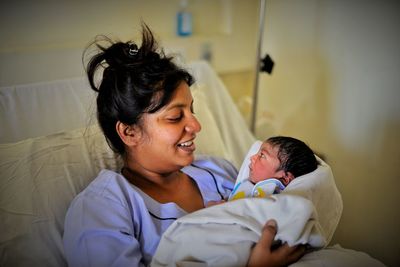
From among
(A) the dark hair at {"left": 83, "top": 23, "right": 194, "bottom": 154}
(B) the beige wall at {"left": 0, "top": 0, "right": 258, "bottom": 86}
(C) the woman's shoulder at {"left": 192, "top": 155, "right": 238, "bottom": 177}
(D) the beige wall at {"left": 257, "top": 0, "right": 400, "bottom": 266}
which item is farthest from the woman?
(D) the beige wall at {"left": 257, "top": 0, "right": 400, "bottom": 266}

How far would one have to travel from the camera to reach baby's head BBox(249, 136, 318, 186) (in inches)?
40.9

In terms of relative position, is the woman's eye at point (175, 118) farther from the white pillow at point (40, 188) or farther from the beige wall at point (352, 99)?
the beige wall at point (352, 99)

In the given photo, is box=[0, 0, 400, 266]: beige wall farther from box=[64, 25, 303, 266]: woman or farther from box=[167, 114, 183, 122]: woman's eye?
box=[167, 114, 183, 122]: woman's eye

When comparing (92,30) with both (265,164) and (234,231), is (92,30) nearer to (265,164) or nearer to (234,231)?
(265,164)

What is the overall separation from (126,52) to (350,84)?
50.6 inches

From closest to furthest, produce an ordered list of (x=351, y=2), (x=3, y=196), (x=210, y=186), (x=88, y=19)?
(x=3, y=196)
(x=210, y=186)
(x=351, y=2)
(x=88, y=19)

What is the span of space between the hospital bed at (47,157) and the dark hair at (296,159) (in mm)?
254

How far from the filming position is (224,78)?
2.57 m

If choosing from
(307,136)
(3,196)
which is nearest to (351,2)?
(307,136)

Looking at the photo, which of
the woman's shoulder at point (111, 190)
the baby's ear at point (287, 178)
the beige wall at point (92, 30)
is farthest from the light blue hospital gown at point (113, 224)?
the beige wall at point (92, 30)

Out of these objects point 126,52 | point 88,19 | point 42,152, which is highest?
point 88,19

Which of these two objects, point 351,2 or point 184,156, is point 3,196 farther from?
point 351,2

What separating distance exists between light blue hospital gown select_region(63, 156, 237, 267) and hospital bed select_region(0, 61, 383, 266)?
0.13 meters

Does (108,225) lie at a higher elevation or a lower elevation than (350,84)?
lower
